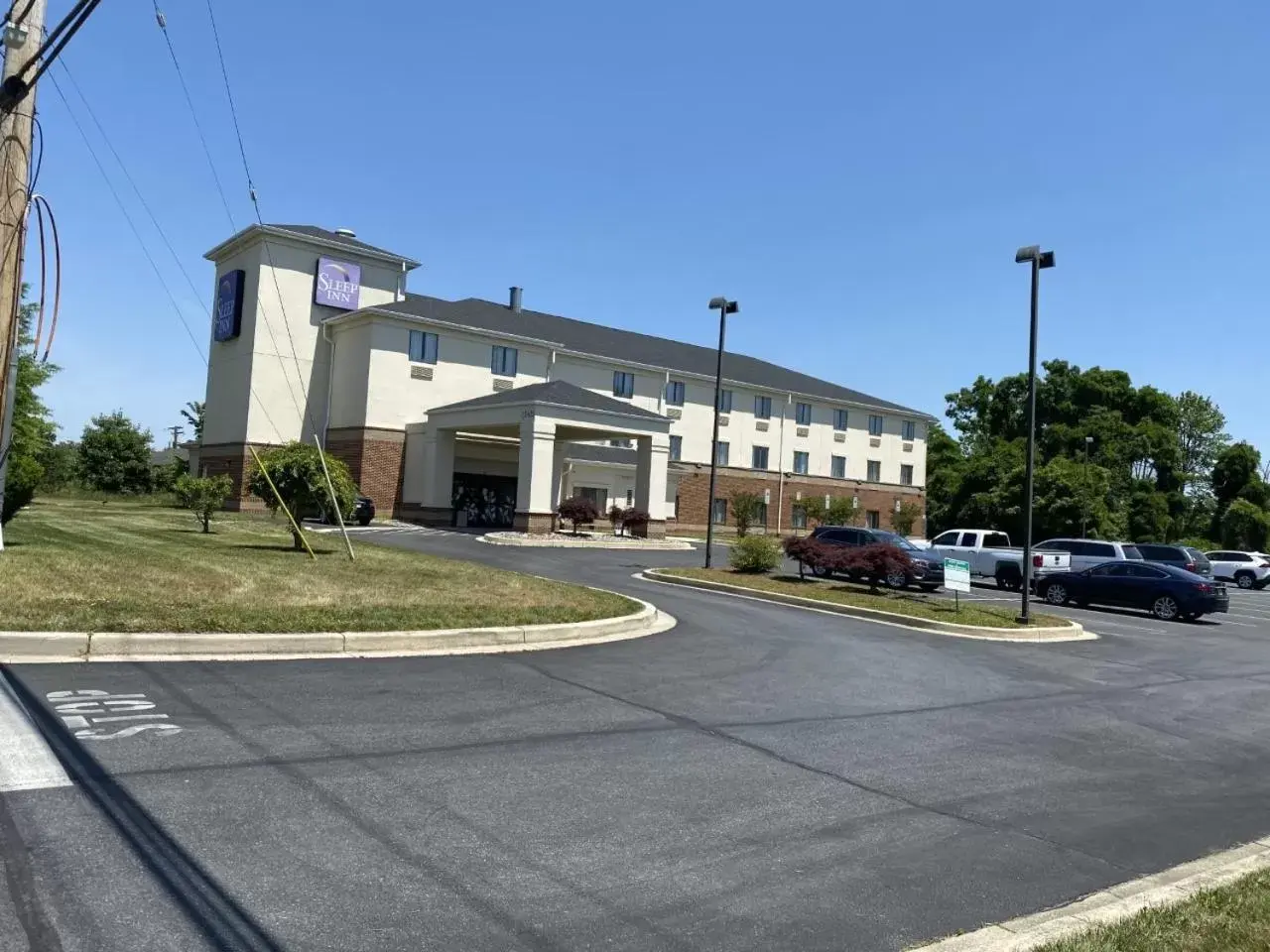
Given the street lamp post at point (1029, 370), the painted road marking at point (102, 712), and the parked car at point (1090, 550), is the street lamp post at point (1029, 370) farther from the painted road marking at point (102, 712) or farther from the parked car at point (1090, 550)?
the painted road marking at point (102, 712)

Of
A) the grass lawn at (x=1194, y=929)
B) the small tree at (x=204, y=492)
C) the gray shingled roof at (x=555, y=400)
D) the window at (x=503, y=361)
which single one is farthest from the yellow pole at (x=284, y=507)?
the window at (x=503, y=361)

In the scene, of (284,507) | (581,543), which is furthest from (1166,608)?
(284,507)

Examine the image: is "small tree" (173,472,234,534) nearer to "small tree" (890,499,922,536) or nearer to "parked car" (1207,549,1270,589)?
"parked car" (1207,549,1270,589)

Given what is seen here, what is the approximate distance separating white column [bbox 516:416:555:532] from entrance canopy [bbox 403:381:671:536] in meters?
0.04

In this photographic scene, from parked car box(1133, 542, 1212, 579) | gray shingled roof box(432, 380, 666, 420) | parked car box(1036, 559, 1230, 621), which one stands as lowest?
parked car box(1036, 559, 1230, 621)

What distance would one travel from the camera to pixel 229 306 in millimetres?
45094

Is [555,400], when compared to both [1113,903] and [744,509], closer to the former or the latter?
[744,509]

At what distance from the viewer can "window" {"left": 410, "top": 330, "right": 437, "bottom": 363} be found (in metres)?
42.9

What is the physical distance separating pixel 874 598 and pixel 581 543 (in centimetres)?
1579

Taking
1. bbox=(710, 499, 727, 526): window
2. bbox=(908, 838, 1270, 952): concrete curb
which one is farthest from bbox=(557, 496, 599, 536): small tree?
bbox=(908, 838, 1270, 952): concrete curb

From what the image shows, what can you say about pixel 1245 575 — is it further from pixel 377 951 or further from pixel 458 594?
pixel 377 951

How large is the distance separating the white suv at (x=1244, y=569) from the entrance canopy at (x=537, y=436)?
945 inches

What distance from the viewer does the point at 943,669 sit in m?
12.5

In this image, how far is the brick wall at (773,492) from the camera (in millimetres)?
53344
